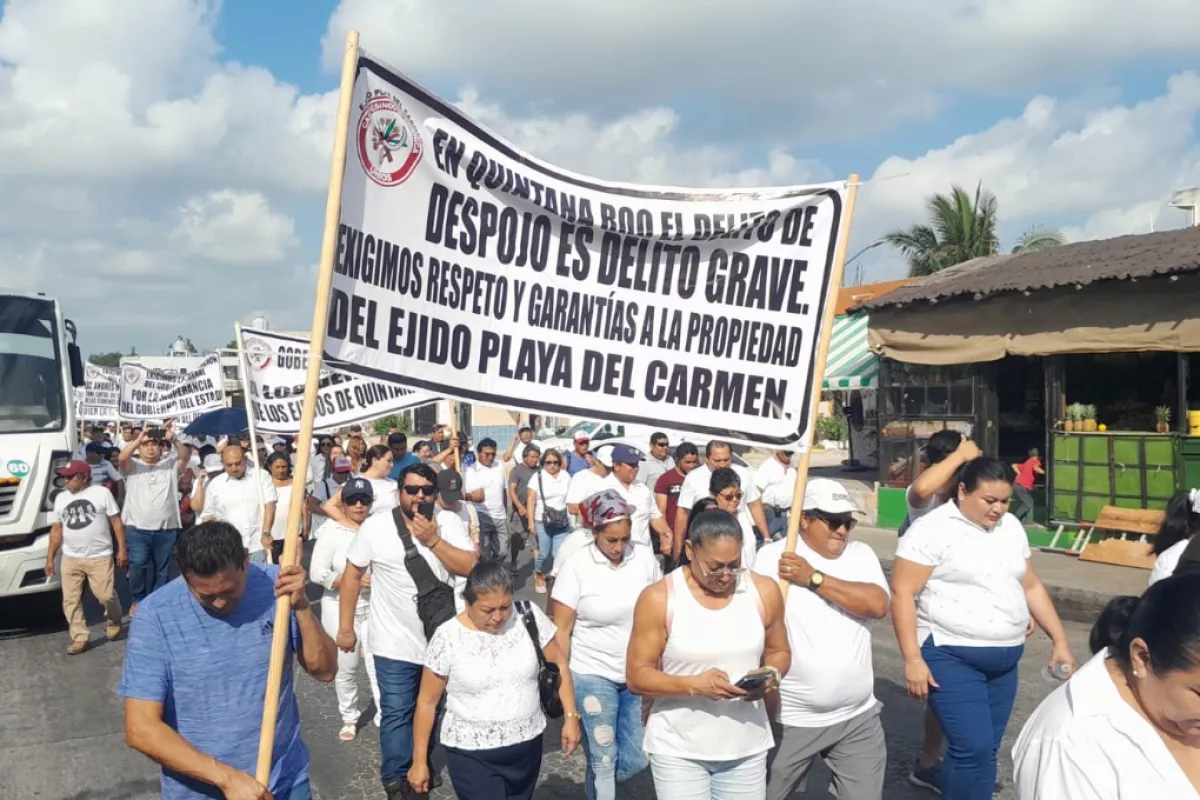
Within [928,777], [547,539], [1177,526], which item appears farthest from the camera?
[547,539]

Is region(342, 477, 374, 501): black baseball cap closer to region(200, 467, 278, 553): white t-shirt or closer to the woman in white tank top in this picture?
region(200, 467, 278, 553): white t-shirt

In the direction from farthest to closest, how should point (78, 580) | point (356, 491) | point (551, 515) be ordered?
point (551, 515) < point (78, 580) < point (356, 491)

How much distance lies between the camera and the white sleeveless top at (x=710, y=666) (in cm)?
348

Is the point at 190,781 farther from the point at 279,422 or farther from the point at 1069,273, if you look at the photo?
the point at 1069,273

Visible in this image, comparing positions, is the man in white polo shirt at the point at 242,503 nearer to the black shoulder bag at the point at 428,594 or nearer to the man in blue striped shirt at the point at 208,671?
the black shoulder bag at the point at 428,594

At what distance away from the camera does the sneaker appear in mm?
5086

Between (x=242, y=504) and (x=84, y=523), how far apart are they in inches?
58.4

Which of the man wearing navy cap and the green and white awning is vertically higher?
the green and white awning

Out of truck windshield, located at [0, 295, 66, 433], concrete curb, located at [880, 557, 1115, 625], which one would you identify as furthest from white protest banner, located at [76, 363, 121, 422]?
concrete curb, located at [880, 557, 1115, 625]

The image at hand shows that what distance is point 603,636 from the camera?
4.53 m

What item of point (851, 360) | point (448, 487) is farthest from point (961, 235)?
point (448, 487)

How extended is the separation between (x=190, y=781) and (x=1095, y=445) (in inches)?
442

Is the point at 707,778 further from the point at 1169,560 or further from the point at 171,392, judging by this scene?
the point at 171,392

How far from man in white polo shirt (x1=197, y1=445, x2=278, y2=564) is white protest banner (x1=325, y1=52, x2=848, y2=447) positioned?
Result: 5.38 m
